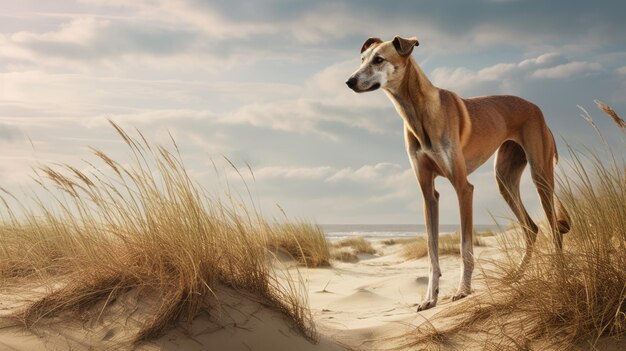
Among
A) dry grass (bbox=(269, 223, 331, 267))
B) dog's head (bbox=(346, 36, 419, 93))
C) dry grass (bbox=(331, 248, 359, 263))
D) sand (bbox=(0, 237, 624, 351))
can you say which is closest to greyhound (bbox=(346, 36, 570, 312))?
dog's head (bbox=(346, 36, 419, 93))

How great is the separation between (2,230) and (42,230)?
0.55 metres

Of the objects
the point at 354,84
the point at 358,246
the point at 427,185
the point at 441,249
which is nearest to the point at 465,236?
the point at 427,185

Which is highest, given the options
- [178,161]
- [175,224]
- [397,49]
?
[397,49]

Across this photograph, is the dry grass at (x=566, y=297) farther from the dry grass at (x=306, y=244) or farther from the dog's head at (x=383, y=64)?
the dry grass at (x=306, y=244)

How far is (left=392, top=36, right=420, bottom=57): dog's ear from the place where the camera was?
5.08m

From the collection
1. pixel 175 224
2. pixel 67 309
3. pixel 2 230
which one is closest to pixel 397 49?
pixel 175 224

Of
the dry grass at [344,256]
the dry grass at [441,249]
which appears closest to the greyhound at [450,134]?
the dry grass at [441,249]

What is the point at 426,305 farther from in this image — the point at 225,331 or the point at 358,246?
the point at 358,246

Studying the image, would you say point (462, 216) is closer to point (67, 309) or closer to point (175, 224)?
point (175, 224)

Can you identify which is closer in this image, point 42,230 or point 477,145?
point 477,145

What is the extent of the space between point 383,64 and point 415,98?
0.45 metres

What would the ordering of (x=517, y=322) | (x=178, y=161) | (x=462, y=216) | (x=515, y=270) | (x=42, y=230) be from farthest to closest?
(x=42, y=230)
(x=462, y=216)
(x=178, y=161)
(x=515, y=270)
(x=517, y=322)

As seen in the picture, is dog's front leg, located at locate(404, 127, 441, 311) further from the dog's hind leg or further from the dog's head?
the dog's hind leg

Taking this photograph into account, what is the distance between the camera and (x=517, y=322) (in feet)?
12.6
